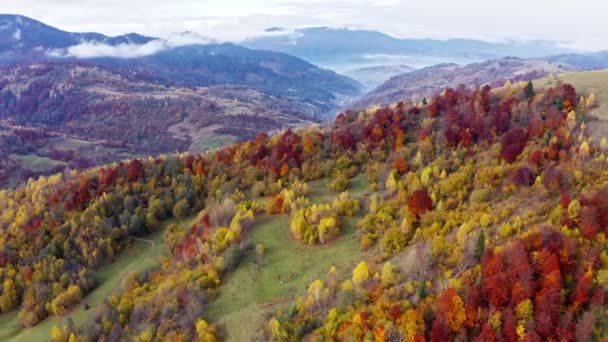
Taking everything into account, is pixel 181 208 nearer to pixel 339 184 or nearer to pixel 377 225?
pixel 339 184

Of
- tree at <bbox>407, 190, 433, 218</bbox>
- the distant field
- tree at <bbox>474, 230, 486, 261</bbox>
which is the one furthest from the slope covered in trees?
the distant field

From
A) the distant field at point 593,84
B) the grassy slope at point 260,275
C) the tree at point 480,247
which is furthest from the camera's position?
the distant field at point 593,84

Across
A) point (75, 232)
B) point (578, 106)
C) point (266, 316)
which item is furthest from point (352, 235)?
point (75, 232)

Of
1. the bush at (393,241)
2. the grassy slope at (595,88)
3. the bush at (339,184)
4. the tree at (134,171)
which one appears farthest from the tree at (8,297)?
the grassy slope at (595,88)

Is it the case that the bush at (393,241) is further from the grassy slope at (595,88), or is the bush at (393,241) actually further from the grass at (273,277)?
the grassy slope at (595,88)

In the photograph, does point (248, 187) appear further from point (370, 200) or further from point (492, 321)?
point (492, 321)
